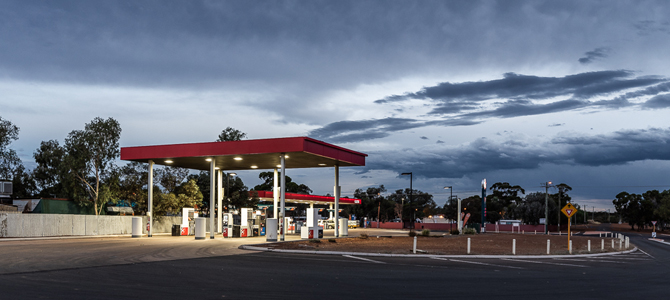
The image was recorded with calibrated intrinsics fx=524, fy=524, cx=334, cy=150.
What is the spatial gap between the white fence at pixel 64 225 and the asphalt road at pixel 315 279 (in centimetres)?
2013

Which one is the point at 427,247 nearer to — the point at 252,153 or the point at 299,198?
the point at 252,153

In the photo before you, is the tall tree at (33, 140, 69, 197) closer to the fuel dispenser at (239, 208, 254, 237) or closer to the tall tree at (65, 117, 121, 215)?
the tall tree at (65, 117, 121, 215)

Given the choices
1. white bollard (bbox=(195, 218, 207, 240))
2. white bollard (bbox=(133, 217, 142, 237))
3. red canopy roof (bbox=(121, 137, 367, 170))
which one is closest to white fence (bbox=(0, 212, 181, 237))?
white bollard (bbox=(133, 217, 142, 237))

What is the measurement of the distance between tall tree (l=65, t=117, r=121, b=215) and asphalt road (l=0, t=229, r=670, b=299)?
31630 millimetres

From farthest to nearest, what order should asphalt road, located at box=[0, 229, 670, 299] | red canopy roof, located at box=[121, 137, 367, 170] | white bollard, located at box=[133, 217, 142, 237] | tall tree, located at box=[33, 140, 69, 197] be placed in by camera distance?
tall tree, located at box=[33, 140, 69, 197] → white bollard, located at box=[133, 217, 142, 237] → red canopy roof, located at box=[121, 137, 367, 170] → asphalt road, located at box=[0, 229, 670, 299]

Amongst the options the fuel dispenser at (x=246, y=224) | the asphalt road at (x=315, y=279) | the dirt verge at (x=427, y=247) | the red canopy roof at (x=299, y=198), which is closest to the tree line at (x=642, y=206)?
the red canopy roof at (x=299, y=198)

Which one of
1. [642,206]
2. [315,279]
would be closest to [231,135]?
[315,279]

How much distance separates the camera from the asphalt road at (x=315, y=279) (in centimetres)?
1151

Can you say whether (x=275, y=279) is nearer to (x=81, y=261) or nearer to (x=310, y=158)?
(x=81, y=261)

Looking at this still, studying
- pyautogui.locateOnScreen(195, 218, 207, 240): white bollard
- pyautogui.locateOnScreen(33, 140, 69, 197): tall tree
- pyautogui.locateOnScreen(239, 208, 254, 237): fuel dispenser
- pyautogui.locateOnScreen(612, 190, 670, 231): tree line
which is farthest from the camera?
pyautogui.locateOnScreen(612, 190, 670, 231): tree line

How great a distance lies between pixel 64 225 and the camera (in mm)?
39469

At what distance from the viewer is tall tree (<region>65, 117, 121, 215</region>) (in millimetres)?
48906

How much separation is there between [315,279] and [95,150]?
138 feet

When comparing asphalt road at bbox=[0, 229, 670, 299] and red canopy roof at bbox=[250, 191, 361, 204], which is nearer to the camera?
asphalt road at bbox=[0, 229, 670, 299]
